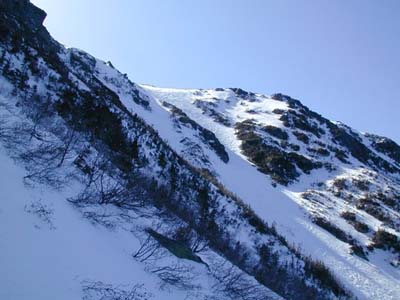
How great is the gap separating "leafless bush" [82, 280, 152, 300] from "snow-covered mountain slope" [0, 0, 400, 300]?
2 centimetres

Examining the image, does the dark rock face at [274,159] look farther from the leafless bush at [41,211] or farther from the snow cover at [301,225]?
the leafless bush at [41,211]

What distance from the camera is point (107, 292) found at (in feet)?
15.5

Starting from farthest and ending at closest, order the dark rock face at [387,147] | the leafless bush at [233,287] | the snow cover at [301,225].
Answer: the dark rock face at [387,147] < the snow cover at [301,225] < the leafless bush at [233,287]

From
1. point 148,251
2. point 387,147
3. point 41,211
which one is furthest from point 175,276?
point 387,147

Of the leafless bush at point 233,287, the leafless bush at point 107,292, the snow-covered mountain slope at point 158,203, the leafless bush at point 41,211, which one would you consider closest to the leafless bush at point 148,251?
the snow-covered mountain slope at point 158,203

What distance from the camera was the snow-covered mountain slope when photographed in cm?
541

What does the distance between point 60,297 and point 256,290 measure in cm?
623

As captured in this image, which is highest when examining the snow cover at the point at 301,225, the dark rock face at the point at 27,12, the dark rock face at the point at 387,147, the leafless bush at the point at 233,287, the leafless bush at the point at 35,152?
the dark rock face at the point at 387,147

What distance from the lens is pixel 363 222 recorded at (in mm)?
32531

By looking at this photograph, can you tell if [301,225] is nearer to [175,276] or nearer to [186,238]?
[186,238]

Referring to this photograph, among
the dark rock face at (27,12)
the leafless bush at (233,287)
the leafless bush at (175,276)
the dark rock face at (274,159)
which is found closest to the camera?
the leafless bush at (175,276)

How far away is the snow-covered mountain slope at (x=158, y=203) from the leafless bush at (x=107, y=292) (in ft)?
0.07

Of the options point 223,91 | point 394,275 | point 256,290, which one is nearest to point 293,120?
point 223,91

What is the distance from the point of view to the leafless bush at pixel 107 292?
14.8 feet
